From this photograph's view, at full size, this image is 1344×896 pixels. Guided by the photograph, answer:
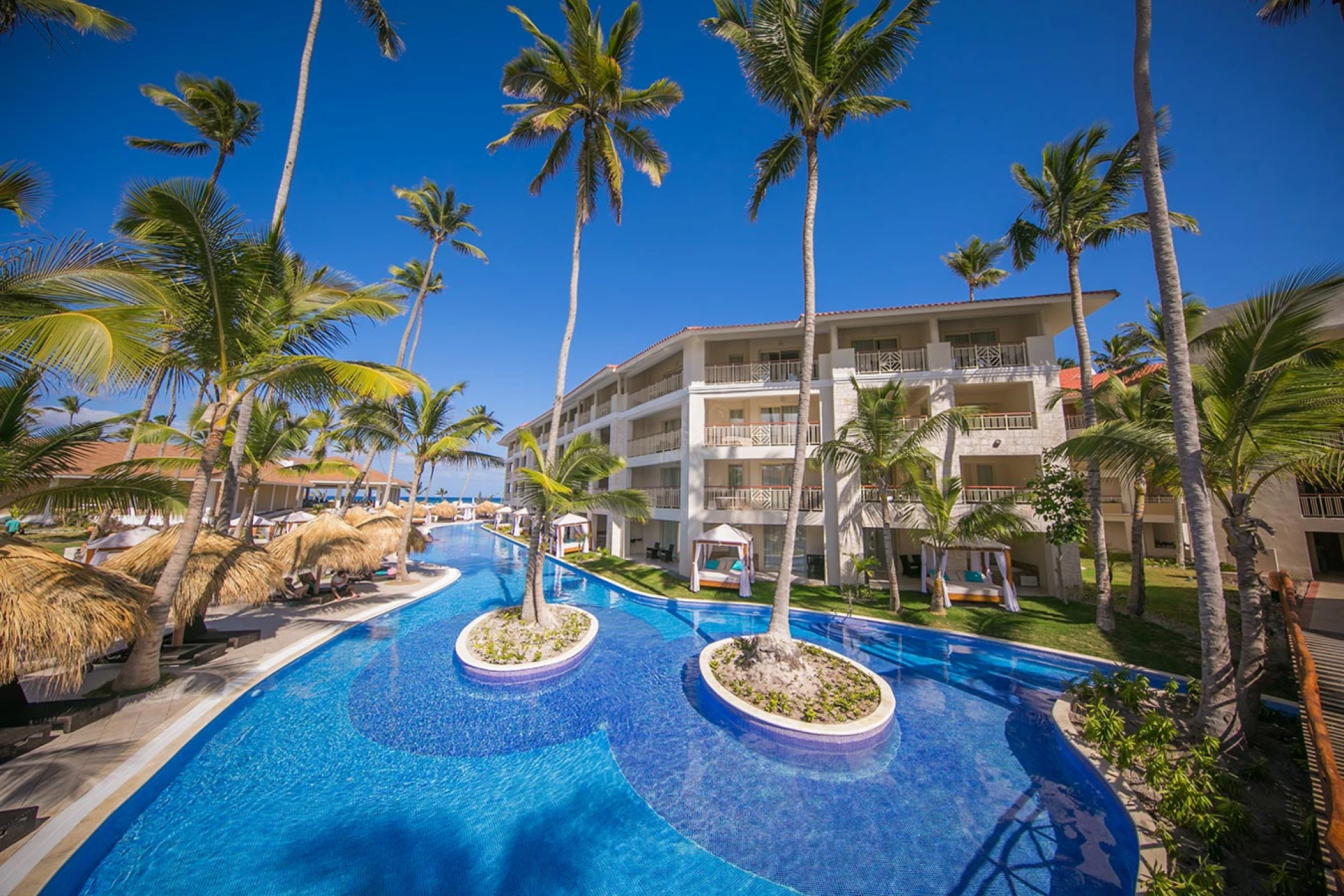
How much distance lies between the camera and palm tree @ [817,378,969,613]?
13.6 metres

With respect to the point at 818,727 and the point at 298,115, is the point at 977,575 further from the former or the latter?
the point at 298,115

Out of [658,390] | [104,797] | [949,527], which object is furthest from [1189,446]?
[658,390]

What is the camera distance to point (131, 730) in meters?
6.27

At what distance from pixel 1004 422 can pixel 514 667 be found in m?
17.3

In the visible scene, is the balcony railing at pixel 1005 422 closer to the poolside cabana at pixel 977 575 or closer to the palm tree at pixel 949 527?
the palm tree at pixel 949 527

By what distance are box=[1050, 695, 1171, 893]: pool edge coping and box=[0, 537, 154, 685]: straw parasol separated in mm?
11940

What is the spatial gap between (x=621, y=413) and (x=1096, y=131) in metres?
19.7

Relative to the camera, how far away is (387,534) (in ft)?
55.5

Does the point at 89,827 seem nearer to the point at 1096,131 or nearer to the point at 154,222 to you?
the point at 154,222

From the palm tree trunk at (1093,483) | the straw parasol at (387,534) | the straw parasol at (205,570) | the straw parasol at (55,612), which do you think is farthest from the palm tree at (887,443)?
the straw parasol at (387,534)

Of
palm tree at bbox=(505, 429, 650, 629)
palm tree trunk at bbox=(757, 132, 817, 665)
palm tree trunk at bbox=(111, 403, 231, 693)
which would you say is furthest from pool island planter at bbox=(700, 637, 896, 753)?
palm tree trunk at bbox=(111, 403, 231, 693)

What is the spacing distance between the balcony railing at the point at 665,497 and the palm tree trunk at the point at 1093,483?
13319 millimetres

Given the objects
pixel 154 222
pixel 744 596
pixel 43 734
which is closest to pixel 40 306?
pixel 154 222

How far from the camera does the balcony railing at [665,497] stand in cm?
2034
